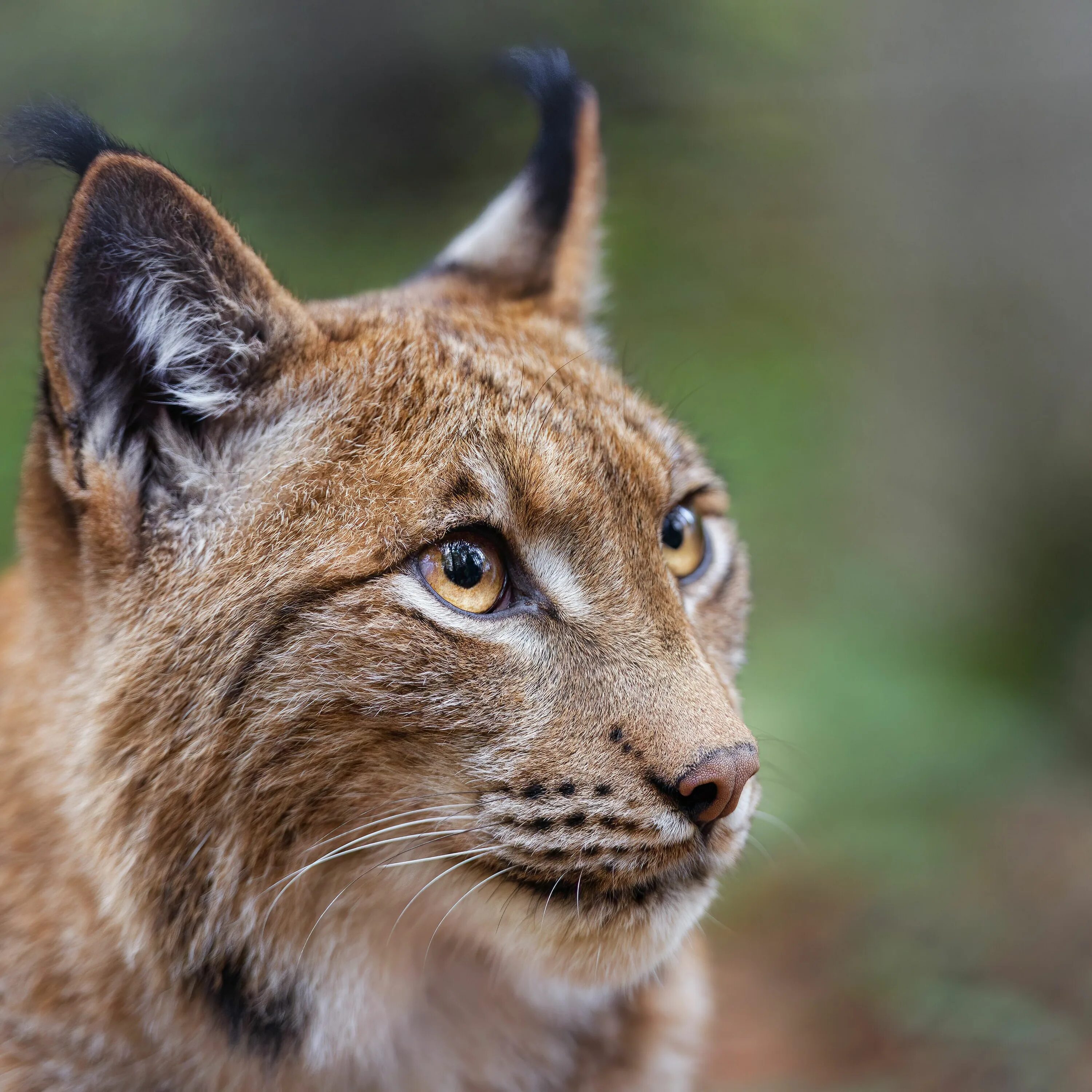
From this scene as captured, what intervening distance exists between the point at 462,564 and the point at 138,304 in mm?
793

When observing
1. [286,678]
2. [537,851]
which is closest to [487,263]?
[286,678]

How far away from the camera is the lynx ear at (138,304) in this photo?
1959mm

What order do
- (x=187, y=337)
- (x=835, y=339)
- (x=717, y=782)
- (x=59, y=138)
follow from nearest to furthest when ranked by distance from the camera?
1. (x=717, y=782)
2. (x=59, y=138)
3. (x=187, y=337)
4. (x=835, y=339)

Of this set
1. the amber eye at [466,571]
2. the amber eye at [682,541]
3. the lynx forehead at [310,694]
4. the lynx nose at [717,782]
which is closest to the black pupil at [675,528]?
the amber eye at [682,541]

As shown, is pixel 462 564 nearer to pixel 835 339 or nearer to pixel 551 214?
pixel 551 214

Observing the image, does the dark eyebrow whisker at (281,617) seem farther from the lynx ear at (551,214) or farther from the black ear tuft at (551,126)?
the black ear tuft at (551,126)

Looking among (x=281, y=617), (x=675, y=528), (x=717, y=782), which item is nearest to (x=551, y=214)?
(x=675, y=528)

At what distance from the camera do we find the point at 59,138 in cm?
198

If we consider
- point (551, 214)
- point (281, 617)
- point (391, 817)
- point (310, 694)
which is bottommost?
point (391, 817)

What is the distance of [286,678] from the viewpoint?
1991 millimetres

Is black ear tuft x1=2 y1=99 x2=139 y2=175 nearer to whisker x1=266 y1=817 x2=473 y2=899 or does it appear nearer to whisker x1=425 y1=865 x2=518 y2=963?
whisker x1=266 y1=817 x2=473 y2=899

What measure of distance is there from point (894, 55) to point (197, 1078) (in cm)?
627

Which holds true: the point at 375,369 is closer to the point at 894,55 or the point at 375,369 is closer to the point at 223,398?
the point at 223,398

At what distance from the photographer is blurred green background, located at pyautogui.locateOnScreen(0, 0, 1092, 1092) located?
14.5 ft
